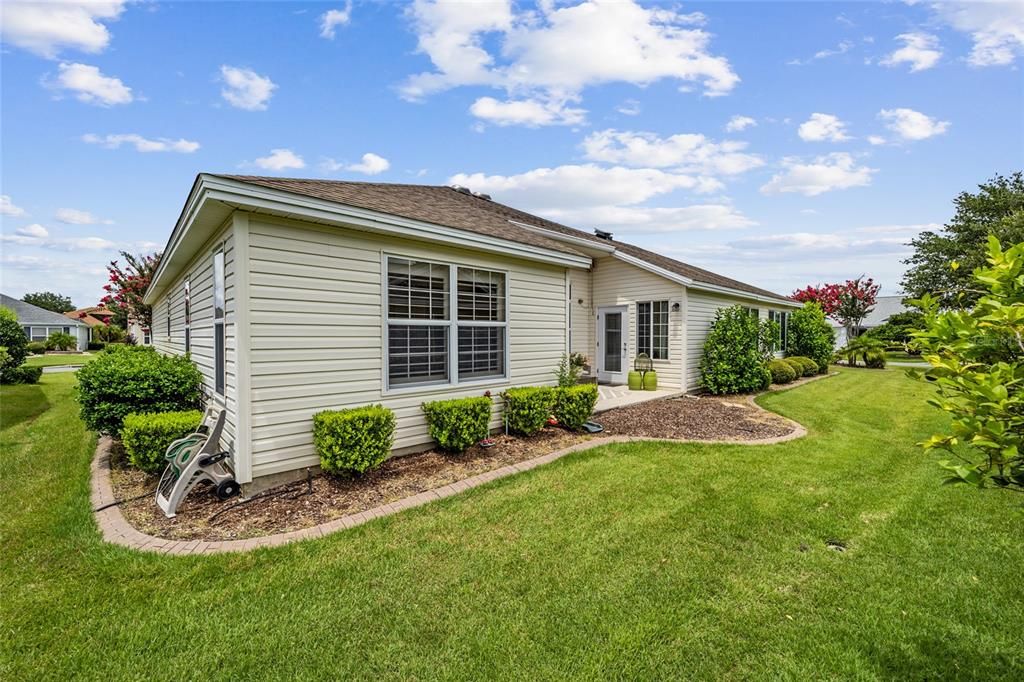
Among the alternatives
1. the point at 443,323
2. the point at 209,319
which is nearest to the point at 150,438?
the point at 209,319

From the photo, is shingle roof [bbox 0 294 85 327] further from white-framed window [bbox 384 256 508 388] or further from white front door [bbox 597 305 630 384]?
white-framed window [bbox 384 256 508 388]

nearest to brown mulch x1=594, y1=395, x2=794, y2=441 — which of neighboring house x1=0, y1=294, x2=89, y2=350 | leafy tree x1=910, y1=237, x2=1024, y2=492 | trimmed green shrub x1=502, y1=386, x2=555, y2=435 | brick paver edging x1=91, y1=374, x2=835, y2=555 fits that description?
trimmed green shrub x1=502, y1=386, x2=555, y2=435

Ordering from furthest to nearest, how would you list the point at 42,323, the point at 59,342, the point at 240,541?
the point at 42,323 < the point at 59,342 < the point at 240,541

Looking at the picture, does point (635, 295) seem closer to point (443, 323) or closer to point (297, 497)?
point (443, 323)

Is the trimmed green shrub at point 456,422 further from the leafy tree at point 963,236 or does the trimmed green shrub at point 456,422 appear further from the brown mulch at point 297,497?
the leafy tree at point 963,236

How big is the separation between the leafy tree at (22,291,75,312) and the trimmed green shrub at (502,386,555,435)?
3665 inches

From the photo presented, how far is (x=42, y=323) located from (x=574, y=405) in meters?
57.2

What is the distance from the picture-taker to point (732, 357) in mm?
11461

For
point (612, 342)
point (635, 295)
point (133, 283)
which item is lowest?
point (612, 342)

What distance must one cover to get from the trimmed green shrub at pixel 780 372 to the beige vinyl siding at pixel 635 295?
3870mm

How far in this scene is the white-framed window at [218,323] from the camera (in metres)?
5.02

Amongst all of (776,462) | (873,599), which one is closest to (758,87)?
(776,462)

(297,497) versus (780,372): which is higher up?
(780,372)

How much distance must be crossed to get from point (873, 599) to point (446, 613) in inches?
108
